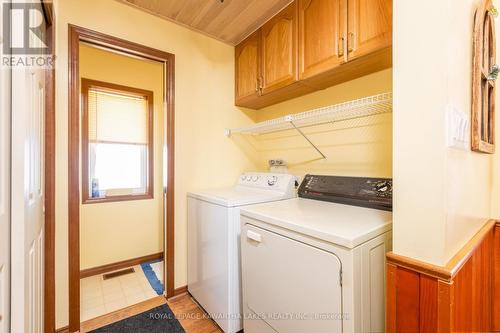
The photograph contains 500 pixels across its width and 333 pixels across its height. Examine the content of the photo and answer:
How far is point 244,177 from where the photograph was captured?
2.24m

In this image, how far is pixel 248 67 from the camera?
2227 millimetres

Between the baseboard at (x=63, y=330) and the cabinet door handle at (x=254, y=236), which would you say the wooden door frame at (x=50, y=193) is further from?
the cabinet door handle at (x=254, y=236)

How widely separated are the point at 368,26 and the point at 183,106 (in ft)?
5.09

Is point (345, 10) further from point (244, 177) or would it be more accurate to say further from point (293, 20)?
point (244, 177)

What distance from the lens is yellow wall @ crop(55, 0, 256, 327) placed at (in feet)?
5.14

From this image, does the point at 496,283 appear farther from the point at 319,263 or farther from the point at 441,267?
the point at 319,263

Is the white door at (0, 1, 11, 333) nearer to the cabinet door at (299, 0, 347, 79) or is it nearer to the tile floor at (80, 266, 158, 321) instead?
the tile floor at (80, 266, 158, 321)

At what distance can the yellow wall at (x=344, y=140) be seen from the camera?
1578mm

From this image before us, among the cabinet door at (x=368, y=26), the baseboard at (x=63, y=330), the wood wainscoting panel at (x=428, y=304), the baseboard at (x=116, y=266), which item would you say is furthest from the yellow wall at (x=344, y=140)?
the baseboard at (x=63, y=330)

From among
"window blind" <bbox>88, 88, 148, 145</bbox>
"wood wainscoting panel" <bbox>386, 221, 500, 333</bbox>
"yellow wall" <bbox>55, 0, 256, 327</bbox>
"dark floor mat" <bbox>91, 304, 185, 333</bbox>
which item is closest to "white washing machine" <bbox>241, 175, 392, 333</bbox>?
"wood wainscoting panel" <bbox>386, 221, 500, 333</bbox>

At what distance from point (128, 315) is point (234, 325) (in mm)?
900

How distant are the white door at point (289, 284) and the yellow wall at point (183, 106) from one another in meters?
0.96

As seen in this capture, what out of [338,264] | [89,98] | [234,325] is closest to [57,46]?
[89,98]

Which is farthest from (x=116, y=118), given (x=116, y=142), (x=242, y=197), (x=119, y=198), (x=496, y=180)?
(x=496, y=180)
